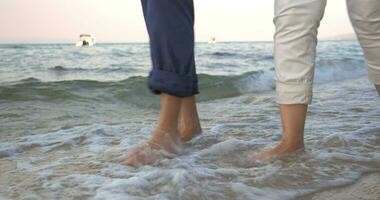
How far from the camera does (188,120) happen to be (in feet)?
7.86

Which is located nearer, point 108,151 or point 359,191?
point 359,191

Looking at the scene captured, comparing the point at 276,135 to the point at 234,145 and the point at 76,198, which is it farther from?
the point at 76,198

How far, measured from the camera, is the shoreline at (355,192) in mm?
1592

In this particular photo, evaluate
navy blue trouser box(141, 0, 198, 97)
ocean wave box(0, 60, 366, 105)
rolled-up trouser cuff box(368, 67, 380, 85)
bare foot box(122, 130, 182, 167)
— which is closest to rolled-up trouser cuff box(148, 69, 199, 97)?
Answer: navy blue trouser box(141, 0, 198, 97)

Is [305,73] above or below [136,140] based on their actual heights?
above

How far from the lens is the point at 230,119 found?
125 inches

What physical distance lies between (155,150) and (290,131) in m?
0.55

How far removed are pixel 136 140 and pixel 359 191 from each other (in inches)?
47.2

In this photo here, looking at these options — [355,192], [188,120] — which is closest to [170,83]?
[188,120]

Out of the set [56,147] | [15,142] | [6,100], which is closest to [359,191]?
[56,147]

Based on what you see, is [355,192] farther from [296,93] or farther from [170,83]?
[170,83]

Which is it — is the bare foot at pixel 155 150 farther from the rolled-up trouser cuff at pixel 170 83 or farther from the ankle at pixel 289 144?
the ankle at pixel 289 144

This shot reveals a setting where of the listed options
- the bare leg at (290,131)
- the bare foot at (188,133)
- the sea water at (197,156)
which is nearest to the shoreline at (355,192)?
the sea water at (197,156)

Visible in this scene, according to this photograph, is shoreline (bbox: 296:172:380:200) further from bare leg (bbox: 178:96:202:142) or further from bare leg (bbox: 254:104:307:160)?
bare leg (bbox: 178:96:202:142)
